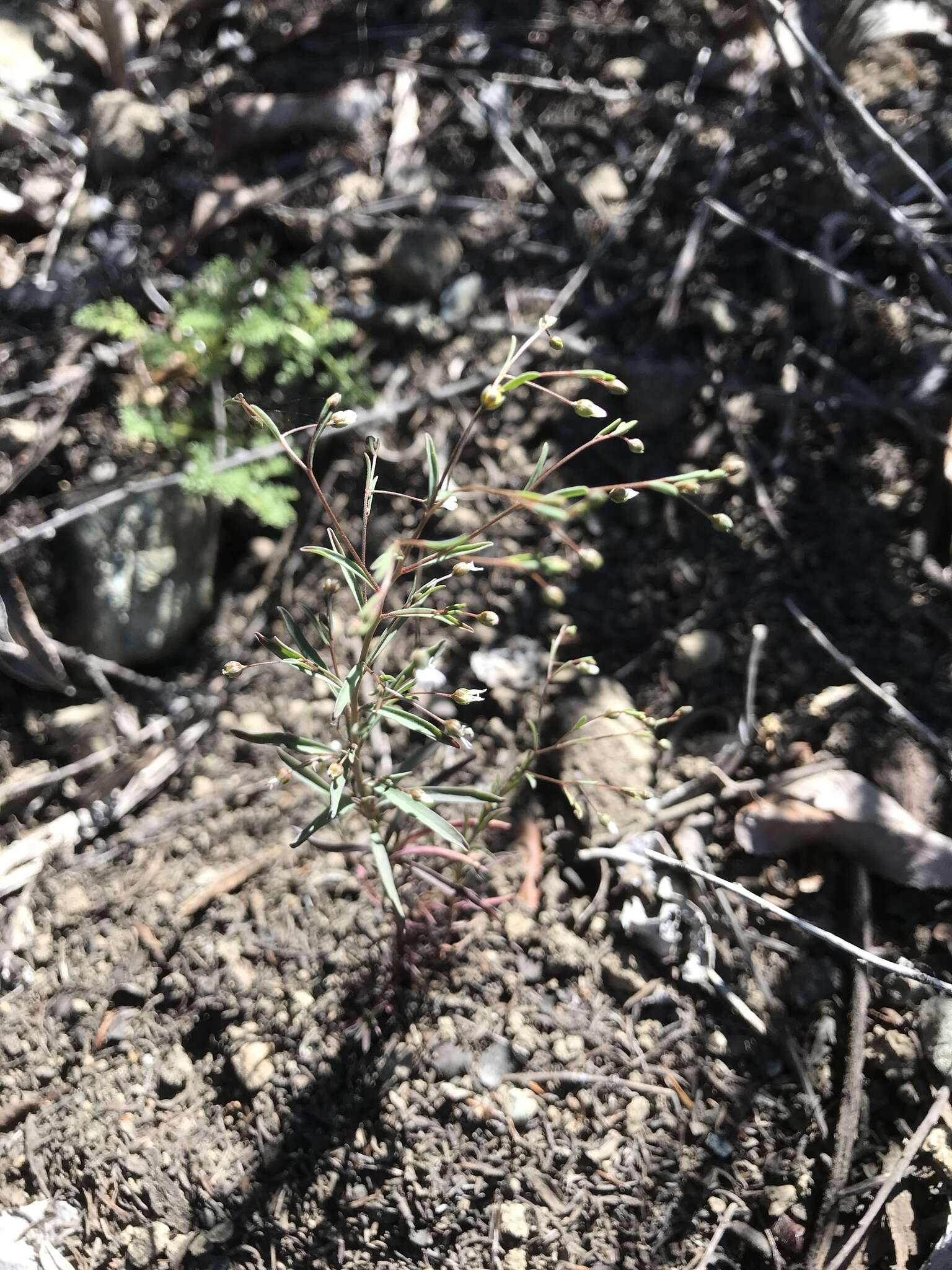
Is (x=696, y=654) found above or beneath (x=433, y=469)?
beneath

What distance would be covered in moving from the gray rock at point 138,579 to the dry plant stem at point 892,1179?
234 cm

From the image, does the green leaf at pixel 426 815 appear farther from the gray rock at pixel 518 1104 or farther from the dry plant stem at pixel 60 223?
the dry plant stem at pixel 60 223

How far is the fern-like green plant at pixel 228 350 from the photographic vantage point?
8.68 ft

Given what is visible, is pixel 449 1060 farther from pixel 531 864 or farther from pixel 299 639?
pixel 299 639

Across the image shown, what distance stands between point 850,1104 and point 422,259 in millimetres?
2800

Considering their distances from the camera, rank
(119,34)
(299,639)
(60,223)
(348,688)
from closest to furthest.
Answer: (348,688) < (299,639) < (60,223) < (119,34)

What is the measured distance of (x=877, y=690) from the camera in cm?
223

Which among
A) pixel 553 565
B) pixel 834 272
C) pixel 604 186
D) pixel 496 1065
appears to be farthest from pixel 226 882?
pixel 604 186

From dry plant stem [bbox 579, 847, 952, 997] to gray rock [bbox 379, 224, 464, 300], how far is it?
6.65ft

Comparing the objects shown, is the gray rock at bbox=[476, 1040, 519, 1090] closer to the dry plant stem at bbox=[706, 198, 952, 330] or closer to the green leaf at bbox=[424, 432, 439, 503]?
the green leaf at bbox=[424, 432, 439, 503]

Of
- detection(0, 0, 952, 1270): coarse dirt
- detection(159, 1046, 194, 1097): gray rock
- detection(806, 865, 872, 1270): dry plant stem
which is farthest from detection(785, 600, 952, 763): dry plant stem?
detection(159, 1046, 194, 1097): gray rock

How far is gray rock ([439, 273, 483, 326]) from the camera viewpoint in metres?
2.94

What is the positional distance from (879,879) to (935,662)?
2.09 feet

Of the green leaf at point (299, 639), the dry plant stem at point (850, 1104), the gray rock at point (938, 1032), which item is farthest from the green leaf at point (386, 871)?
the gray rock at point (938, 1032)
